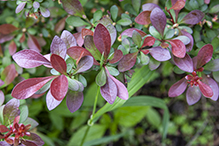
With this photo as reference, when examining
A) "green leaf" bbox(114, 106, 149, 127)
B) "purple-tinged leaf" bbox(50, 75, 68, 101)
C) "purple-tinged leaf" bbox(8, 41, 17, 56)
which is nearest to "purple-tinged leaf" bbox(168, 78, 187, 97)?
"purple-tinged leaf" bbox(50, 75, 68, 101)

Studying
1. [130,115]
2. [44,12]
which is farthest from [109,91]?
[130,115]

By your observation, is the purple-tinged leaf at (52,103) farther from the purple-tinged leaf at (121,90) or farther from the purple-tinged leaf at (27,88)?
the purple-tinged leaf at (121,90)

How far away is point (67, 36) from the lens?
58 cm

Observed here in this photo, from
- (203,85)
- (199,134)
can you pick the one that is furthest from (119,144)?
(203,85)

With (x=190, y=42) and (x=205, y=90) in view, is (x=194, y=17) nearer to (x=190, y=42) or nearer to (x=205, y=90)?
(x=190, y=42)

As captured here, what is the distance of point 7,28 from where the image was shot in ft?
2.67

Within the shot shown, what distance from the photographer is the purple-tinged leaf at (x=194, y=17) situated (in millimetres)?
628

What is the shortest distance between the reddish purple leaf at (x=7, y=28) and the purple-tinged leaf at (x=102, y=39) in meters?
0.49

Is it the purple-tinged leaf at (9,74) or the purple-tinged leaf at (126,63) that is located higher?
the purple-tinged leaf at (126,63)

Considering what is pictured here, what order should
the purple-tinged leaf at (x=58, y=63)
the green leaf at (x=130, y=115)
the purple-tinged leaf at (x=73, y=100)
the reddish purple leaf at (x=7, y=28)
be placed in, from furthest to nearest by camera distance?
the green leaf at (x=130, y=115), the reddish purple leaf at (x=7, y=28), the purple-tinged leaf at (x=73, y=100), the purple-tinged leaf at (x=58, y=63)

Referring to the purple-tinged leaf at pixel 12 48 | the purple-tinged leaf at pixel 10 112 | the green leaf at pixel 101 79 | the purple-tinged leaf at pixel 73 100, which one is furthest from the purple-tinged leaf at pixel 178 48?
the purple-tinged leaf at pixel 12 48

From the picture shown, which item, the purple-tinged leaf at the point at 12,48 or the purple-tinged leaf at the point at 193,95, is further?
the purple-tinged leaf at the point at 12,48

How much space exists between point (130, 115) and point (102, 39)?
1.13 meters

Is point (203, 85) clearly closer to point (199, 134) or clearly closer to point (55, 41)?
point (55, 41)
